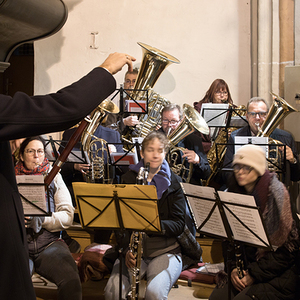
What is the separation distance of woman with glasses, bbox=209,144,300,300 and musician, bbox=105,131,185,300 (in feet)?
1.52

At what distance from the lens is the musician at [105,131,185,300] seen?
8.16ft

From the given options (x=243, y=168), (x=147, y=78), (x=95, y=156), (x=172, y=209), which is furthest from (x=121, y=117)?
(x=243, y=168)

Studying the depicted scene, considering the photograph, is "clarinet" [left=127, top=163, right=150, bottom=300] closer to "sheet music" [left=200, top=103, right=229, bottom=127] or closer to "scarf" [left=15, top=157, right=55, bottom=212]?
"scarf" [left=15, top=157, right=55, bottom=212]

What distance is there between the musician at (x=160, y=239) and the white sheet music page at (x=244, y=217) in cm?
57

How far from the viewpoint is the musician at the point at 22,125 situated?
0.88 metres

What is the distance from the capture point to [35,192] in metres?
2.21

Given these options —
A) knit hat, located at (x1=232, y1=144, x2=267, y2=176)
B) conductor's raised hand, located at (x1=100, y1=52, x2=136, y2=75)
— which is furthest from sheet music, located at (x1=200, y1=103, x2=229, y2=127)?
conductor's raised hand, located at (x1=100, y1=52, x2=136, y2=75)

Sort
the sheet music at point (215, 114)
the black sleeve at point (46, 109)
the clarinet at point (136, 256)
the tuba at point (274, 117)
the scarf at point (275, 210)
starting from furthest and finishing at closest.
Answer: the sheet music at point (215, 114) < the tuba at point (274, 117) < the clarinet at point (136, 256) < the scarf at point (275, 210) < the black sleeve at point (46, 109)

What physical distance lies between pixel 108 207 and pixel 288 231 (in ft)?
3.48

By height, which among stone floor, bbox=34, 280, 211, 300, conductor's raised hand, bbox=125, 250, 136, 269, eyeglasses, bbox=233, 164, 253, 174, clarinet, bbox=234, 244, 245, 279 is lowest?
stone floor, bbox=34, 280, 211, 300

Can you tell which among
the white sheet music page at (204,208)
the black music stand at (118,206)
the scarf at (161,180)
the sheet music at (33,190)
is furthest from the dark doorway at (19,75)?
the white sheet music page at (204,208)

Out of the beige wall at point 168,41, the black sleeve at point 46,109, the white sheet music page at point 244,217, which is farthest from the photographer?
the beige wall at point 168,41

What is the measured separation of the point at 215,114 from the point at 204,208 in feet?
5.20

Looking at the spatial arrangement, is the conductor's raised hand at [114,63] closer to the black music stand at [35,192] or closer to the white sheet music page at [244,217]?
the white sheet music page at [244,217]
